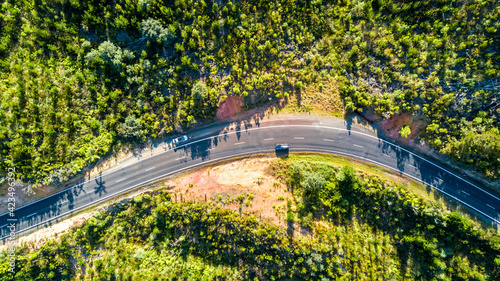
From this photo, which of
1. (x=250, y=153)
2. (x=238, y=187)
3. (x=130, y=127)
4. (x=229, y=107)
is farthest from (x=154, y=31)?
(x=238, y=187)

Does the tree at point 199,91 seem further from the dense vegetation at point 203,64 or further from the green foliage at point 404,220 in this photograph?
the green foliage at point 404,220

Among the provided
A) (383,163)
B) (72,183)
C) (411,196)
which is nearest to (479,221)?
(411,196)

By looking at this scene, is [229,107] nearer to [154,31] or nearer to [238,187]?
[238,187]

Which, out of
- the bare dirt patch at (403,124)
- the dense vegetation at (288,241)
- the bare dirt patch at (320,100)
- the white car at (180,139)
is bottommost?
the dense vegetation at (288,241)

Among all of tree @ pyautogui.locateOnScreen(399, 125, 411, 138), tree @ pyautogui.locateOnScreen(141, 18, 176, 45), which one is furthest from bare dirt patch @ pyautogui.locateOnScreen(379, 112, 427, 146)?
tree @ pyautogui.locateOnScreen(141, 18, 176, 45)

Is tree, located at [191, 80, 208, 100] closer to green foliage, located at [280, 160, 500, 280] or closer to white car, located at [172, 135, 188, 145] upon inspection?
white car, located at [172, 135, 188, 145]

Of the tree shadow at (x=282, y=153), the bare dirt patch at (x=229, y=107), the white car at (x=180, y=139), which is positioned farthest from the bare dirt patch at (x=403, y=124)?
the white car at (x=180, y=139)
